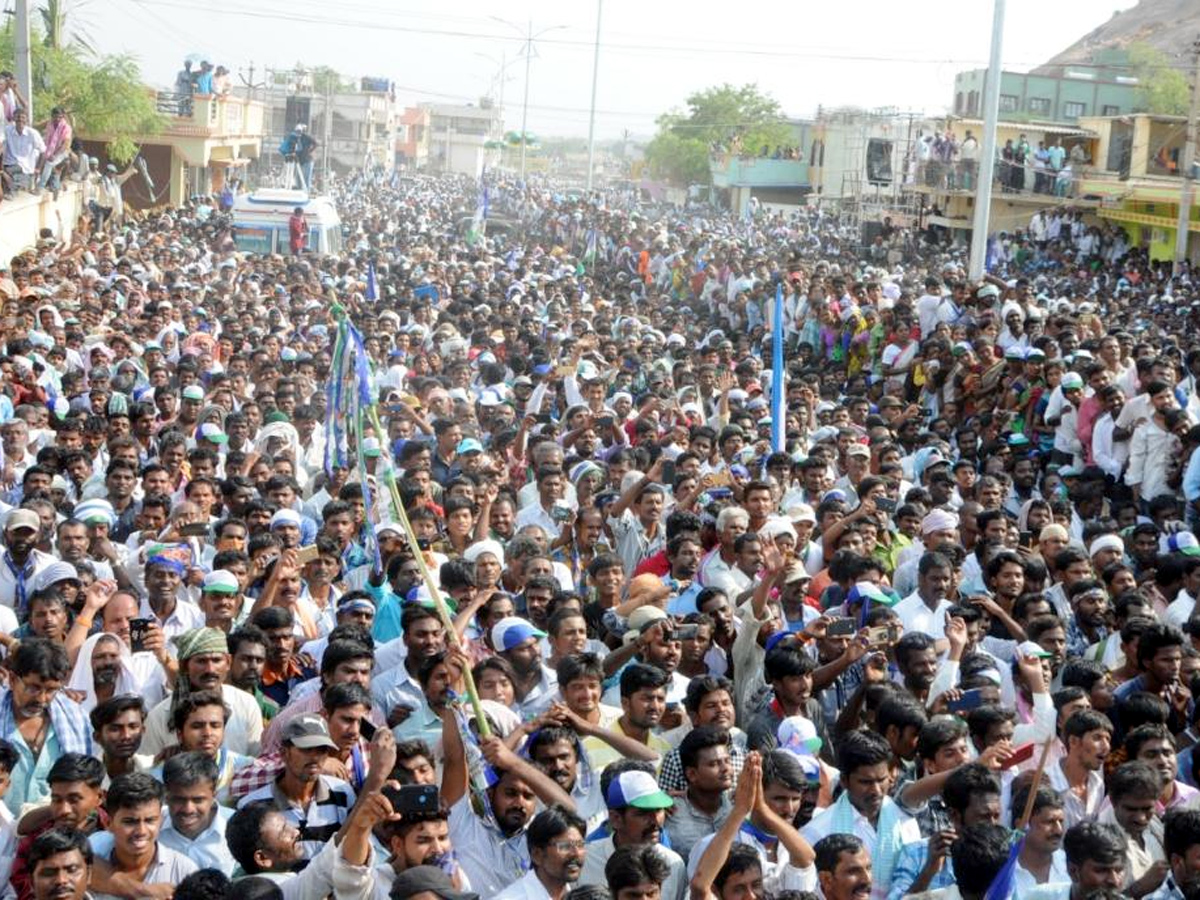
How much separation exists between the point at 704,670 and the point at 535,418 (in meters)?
5.22

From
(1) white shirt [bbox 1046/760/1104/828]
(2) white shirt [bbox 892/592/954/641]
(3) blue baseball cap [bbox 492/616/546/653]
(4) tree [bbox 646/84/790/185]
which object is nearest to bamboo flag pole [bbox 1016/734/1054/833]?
(1) white shirt [bbox 1046/760/1104/828]

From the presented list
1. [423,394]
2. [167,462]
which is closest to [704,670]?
[167,462]

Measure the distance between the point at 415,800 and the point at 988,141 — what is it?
50.6ft

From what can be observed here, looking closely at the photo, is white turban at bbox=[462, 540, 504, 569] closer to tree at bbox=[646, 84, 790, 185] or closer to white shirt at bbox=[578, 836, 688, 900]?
white shirt at bbox=[578, 836, 688, 900]

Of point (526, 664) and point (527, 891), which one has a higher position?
point (526, 664)

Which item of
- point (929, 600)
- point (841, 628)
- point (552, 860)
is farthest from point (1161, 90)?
point (552, 860)

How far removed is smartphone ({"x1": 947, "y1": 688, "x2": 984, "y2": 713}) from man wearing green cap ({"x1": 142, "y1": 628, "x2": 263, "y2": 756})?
2.34 m

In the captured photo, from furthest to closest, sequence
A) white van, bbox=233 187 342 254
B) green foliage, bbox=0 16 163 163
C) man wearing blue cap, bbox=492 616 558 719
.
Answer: green foliage, bbox=0 16 163 163, white van, bbox=233 187 342 254, man wearing blue cap, bbox=492 616 558 719

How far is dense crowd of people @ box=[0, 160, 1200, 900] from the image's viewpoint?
4645 millimetres

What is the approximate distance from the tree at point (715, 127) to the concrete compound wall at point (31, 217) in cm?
3847

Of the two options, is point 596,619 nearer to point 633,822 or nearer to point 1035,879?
point 633,822

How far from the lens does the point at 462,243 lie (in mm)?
33438

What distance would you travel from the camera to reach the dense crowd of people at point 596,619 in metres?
4.64

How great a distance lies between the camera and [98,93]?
31.8m
